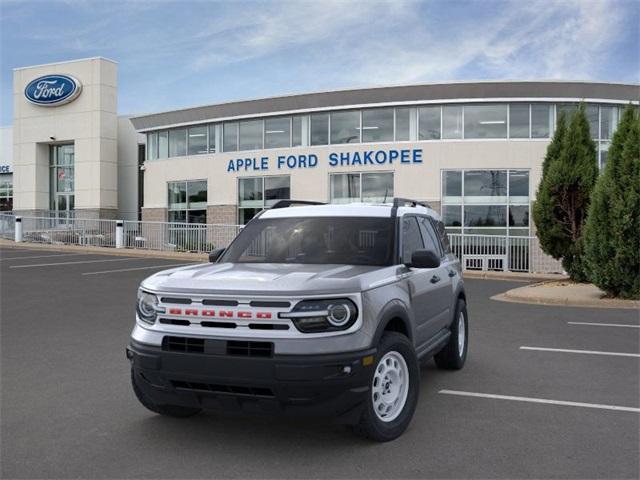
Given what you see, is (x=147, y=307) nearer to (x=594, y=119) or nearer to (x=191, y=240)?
(x=191, y=240)

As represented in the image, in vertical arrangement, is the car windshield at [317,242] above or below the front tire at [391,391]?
above

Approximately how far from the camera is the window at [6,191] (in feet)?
139

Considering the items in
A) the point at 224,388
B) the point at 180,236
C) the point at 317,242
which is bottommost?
the point at 224,388

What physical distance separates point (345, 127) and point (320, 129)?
1217mm

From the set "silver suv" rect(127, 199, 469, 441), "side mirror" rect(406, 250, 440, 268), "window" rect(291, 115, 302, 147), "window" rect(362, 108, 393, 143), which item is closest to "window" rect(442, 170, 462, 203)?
"window" rect(362, 108, 393, 143)

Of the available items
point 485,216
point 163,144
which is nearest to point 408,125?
point 485,216

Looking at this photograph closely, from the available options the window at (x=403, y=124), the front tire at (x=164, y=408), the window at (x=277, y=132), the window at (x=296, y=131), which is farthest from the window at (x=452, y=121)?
the front tire at (x=164, y=408)

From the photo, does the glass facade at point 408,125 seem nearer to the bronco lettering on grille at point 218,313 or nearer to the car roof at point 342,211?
the car roof at point 342,211

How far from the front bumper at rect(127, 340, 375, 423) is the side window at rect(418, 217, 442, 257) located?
93.5 inches

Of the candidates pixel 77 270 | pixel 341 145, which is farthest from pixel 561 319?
pixel 341 145

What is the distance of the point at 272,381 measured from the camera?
4.02 meters

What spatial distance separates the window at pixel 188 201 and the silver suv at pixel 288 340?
26873mm

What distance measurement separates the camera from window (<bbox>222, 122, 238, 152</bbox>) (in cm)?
3051

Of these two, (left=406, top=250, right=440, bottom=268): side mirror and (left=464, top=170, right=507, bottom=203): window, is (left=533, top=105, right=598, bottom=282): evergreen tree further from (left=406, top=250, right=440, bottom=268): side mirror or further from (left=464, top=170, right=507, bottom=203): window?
(left=406, top=250, right=440, bottom=268): side mirror
